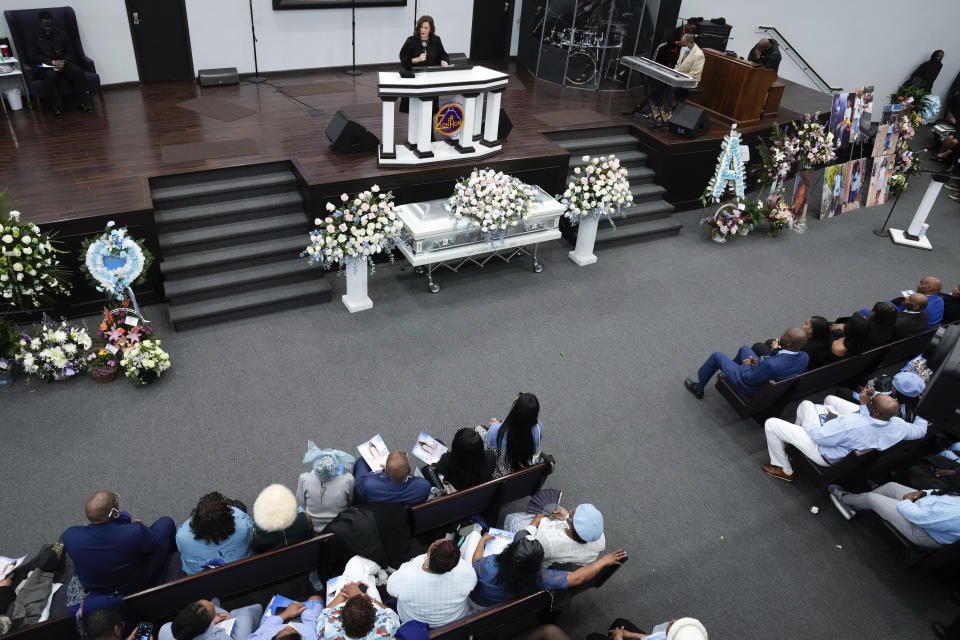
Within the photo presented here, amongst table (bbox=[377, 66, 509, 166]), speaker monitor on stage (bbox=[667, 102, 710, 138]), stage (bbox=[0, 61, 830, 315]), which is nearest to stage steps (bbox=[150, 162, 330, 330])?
stage (bbox=[0, 61, 830, 315])

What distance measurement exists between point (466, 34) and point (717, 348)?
24.2ft

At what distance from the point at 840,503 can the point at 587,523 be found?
8.49ft

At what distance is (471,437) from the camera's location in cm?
393

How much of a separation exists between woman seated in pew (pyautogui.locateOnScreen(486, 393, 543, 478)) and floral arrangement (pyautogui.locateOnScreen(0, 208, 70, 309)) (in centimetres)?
400

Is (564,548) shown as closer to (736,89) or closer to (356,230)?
(356,230)

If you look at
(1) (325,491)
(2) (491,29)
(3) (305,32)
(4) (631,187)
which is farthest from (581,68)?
(1) (325,491)

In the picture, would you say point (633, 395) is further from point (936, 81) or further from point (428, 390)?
point (936, 81)

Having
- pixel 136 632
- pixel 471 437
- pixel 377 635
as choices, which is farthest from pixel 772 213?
pixel 136 632

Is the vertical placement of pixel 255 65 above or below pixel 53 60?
below

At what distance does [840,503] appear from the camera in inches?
194

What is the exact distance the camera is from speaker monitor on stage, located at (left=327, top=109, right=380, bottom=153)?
7.15 metres

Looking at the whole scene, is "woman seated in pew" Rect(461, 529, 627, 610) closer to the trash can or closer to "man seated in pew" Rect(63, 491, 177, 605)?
"man seated in pew" Rect(63, 491, 177, 605)

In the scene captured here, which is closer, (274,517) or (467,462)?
(274,517)

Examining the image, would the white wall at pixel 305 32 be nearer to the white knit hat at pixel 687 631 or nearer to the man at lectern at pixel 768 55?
the man at lectern at pixel 768 55
